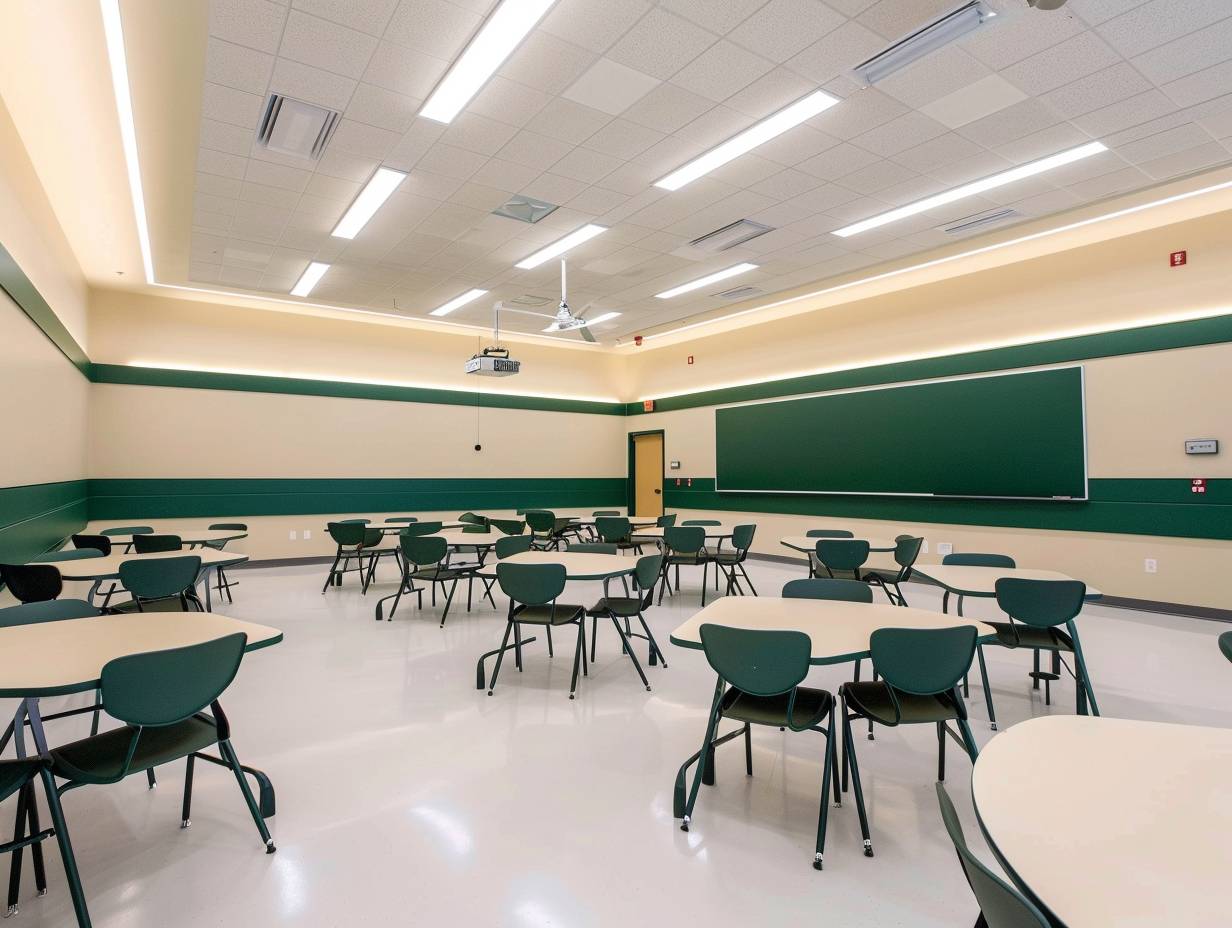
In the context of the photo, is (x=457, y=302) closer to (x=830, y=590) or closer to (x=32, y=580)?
(x=32, y=580)

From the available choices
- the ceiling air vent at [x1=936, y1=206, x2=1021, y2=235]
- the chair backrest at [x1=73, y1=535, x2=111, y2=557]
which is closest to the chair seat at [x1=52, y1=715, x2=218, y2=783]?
the chair backrest at [x1=73, y1=535, x2=111, y2=557]

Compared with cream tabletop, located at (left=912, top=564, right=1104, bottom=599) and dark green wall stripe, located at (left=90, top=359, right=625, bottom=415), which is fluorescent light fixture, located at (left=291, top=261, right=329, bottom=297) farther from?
cream tabletop, located at (left=912, top=564, right=1104, bottom=599)

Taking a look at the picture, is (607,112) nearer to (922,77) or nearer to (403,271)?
(922,77)

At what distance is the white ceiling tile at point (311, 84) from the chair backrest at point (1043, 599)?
470 cm

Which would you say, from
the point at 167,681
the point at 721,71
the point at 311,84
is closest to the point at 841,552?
the point at 721,71

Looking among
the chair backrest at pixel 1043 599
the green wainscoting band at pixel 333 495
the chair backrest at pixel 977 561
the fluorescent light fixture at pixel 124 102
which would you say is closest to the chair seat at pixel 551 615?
the chair backrest at pixel 1043 599

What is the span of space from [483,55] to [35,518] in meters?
4.82

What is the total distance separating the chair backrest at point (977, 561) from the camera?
4543 mm

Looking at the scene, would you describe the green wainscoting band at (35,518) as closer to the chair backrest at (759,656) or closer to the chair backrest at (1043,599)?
the chair backrest at (759,656)

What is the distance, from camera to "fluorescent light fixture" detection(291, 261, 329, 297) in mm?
7090

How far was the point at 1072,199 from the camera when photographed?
5316 millimetres

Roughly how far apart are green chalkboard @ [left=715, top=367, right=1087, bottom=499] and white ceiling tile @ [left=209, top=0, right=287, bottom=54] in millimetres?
7194

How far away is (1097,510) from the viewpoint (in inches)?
249

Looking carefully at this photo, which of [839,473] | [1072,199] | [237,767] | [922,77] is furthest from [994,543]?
[237,767]
